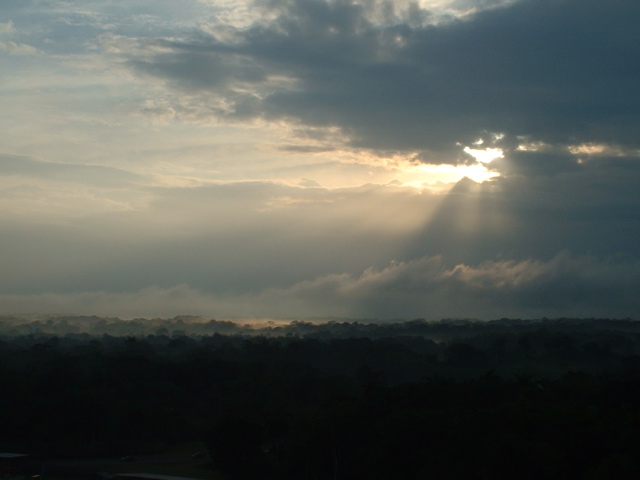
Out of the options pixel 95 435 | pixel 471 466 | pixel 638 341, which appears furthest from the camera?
pixel 638 341

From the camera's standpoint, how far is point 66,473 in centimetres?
4122

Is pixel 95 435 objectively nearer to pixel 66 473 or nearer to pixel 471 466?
pixel 66 473

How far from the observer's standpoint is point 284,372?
2820 inches

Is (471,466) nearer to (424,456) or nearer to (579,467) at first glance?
(424,456)

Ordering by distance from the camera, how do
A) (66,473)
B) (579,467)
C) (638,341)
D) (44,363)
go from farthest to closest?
1. (638,341)
2. (44,363)
3. (66,473)
4. (579,467)

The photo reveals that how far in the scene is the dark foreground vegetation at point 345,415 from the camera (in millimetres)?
28031

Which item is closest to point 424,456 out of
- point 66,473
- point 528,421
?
point 528,421

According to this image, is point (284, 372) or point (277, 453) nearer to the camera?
point (277, 453)

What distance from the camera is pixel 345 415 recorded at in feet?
117

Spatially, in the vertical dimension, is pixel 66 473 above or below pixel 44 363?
below

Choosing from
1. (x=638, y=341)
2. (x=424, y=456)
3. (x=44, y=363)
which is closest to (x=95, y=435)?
(x=44, y=363)

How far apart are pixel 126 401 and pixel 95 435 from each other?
484 centimetres

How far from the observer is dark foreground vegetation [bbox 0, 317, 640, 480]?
2803cm

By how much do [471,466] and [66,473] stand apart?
84.5ft
